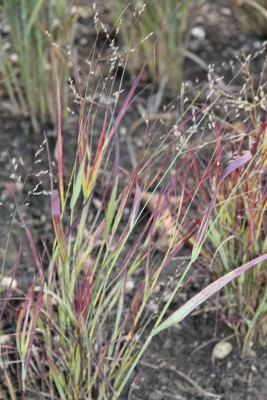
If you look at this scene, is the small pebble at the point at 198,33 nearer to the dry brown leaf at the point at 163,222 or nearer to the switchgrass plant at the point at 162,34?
the switchgrass plant at the point at 162,34

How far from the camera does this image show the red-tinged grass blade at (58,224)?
4.15 feet

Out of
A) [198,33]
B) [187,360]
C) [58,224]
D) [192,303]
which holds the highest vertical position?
[58,224]

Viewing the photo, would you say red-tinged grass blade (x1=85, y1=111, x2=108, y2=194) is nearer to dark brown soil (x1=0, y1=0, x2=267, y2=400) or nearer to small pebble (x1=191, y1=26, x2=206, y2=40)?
dark brown soil (x1=0, y1=0, x2=267, y2=400)

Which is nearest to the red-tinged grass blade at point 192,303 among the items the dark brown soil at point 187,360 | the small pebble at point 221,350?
the dark brown soil at point 187,360

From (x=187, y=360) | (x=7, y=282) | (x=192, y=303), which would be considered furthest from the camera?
(x=7, y=282)

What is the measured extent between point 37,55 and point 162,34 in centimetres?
37

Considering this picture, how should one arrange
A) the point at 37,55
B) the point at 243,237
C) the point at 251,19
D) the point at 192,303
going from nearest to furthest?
the point at 192,303 < the point at 243,237 < the point at 37,55 < the point at 251,19

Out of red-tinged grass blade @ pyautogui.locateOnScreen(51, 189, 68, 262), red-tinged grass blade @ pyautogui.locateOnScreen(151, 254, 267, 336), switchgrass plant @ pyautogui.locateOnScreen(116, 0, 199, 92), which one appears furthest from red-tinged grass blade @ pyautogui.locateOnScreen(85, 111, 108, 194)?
switchgrass plant @ pyautogui.locateOnScreen(116, 0, 199, 92)

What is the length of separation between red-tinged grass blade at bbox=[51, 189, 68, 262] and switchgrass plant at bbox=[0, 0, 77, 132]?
2.84ft

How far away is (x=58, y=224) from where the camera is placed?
1285 mm

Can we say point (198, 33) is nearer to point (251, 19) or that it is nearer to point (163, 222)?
point (251, 19)

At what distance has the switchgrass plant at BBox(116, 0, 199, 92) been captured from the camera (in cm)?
237

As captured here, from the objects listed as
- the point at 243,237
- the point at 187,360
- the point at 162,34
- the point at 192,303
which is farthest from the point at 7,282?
the point at 162,34

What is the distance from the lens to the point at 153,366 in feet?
5.56
